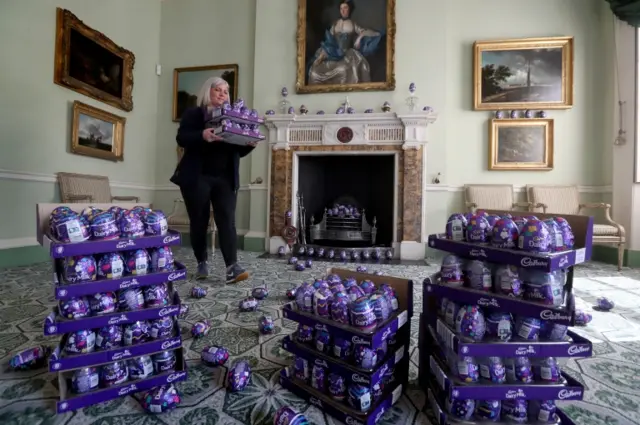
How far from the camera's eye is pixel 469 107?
15.1ft

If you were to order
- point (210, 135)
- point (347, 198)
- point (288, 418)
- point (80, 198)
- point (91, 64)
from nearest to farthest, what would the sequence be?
point (288, 418)
point (210, 135)
point (80, 198)
point (91, 64)
point (347, 198)

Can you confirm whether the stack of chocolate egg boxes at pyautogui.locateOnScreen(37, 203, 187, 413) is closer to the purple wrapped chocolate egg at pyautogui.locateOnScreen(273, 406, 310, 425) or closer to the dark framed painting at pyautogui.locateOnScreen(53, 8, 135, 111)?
the purple wrapped chocolate egg at pyautogui.locateOnScreen(273, 406, 310, 425)

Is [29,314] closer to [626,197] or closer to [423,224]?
[423,224]

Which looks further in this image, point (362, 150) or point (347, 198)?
point (347, 198)

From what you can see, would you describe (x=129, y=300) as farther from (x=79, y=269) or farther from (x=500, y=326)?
(x=500, y=326)

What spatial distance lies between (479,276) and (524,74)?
188 inches

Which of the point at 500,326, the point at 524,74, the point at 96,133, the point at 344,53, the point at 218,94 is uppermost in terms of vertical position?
the point at 344,53

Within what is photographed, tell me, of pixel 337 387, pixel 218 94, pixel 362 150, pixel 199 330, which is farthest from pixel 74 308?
pixel 362 150

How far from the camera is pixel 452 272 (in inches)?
40.8

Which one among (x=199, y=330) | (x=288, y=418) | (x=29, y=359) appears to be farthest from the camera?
(x=199, y=330)

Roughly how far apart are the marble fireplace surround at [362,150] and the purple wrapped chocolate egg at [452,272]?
3.23 m

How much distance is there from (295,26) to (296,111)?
4.22 feet

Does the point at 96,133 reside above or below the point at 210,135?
above

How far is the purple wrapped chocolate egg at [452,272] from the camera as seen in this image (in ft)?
3.38
